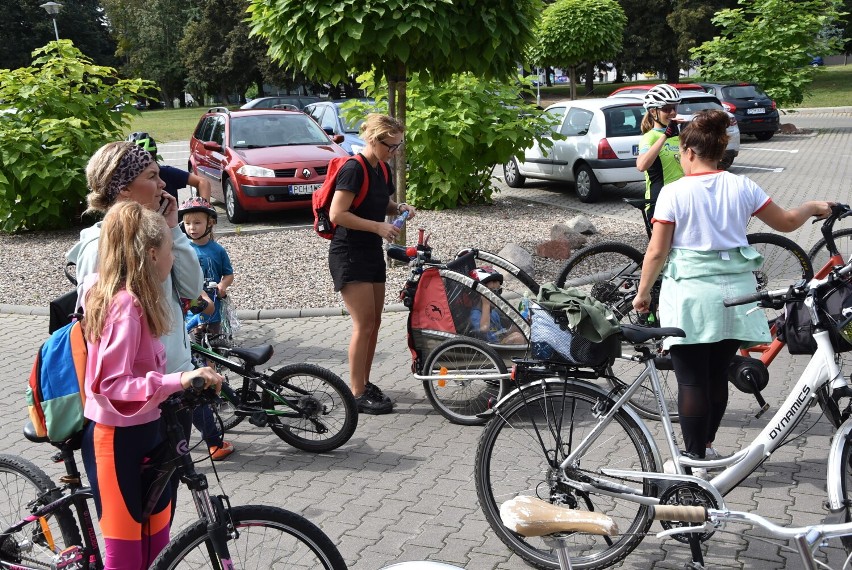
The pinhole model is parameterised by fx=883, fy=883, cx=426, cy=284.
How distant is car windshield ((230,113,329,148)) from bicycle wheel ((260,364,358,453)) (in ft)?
31.1

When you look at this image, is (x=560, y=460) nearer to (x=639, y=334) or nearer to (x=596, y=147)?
(x=639, y=334)

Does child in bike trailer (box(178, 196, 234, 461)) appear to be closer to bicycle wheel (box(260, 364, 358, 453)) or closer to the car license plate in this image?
bicycle wheel (box(260, 364, 358, 453))

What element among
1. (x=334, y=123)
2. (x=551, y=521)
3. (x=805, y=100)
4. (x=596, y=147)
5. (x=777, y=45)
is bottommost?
(x=805, y=100)

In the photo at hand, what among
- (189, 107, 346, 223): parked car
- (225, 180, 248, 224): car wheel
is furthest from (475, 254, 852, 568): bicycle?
(225, 180, 248, 224): car wheel

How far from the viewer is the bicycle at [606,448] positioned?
3.60 metres

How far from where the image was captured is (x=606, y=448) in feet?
12.5

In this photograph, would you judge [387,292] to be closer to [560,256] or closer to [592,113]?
[560,256]

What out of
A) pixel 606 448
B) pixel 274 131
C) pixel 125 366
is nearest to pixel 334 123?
pixel 274 131

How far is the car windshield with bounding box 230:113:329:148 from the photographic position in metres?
14.4

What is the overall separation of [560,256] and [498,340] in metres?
4.45

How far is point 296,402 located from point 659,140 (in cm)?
374

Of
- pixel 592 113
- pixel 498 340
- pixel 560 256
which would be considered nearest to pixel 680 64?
pixel 592 113

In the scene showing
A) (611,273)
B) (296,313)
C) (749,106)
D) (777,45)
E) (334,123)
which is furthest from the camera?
(777,45)

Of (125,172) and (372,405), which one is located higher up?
(125,172)
